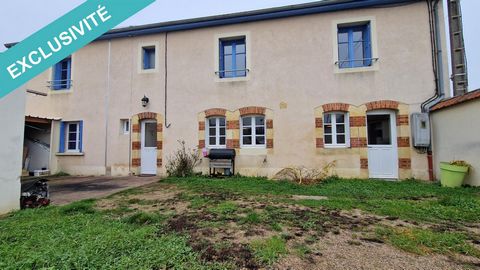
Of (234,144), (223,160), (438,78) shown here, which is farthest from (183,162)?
(438,78)

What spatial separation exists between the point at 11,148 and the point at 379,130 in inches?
362

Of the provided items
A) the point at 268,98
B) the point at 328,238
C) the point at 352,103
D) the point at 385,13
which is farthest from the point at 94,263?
the point at 385,13

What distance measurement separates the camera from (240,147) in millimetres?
8320

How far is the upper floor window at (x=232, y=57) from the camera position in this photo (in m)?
8.75

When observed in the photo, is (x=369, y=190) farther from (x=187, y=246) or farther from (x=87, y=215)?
(x=87, y=215)

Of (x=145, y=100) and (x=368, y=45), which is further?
(x=145, y=100)

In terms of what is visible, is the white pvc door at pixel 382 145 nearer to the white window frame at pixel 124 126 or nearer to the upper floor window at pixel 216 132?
the upper floor window at pixel 216 132

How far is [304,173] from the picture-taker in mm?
7766

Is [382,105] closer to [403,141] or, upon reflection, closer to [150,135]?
[403,141]

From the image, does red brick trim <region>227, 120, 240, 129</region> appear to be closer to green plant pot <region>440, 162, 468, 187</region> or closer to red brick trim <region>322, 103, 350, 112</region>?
red brick trim <region>322, 103, 350, 112</region>

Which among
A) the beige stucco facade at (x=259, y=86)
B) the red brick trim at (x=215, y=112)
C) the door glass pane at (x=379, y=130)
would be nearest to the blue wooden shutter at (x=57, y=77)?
the beige stucco facade at (x=259, y=86)

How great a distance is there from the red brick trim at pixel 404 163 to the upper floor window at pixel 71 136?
37.3ft

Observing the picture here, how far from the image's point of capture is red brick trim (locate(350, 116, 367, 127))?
7.53m

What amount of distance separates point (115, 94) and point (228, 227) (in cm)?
812
